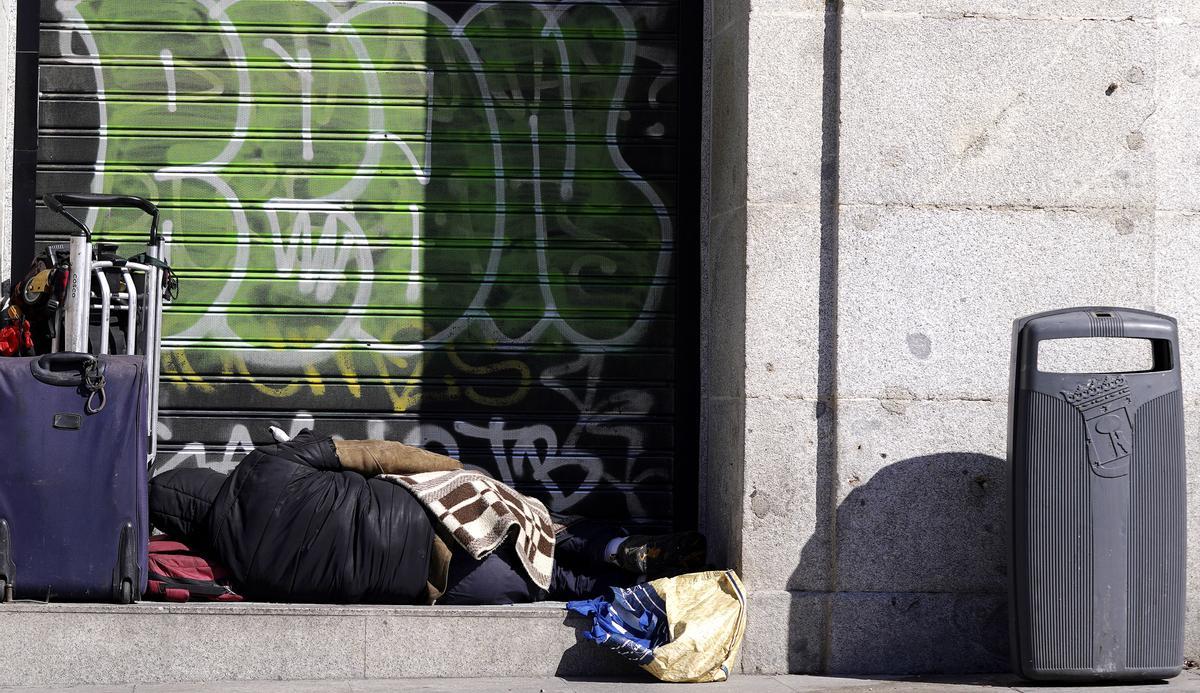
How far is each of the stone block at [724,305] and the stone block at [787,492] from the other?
0.21 meters

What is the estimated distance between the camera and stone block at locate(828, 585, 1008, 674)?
509 centimetres

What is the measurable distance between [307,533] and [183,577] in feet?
1.79

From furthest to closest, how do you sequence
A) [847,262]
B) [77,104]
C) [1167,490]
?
[77,104] → [847,262] → [1167,490]

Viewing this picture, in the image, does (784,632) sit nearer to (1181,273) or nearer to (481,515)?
(481,515)

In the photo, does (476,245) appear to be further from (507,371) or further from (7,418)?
(7,418)

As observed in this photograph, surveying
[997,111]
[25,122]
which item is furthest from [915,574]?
[25,122]

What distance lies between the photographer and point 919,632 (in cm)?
512

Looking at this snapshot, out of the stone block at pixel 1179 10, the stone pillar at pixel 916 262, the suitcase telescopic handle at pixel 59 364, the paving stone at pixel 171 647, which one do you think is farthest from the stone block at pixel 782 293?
the suitcase telescopic handle at pixel 59 364

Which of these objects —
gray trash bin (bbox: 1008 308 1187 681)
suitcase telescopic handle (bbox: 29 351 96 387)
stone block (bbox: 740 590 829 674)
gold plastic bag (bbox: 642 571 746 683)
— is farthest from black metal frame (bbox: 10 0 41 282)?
gray trash bin (bbox: 1008 308 1187 681)

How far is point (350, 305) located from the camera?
5.93m

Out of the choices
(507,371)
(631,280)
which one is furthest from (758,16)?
(507,371)

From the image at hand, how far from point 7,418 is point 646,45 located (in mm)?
3463

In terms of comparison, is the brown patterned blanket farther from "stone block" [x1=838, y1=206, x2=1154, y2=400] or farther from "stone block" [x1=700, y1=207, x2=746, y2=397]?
"stone block" [x1=838, y1=206, x2=1154, y2=400]

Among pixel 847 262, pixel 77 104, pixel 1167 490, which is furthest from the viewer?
pixel 77 104
